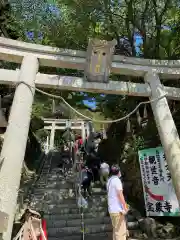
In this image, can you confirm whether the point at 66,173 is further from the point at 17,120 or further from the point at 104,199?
the point at 17,120

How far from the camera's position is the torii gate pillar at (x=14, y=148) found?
15.3ft

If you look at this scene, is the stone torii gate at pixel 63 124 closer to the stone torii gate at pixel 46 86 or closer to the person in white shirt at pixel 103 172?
the person in white shirt at pixel 103 172

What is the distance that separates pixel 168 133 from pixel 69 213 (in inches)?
140

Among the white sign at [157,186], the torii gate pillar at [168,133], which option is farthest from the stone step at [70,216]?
the torii gate pillar at [168,133]

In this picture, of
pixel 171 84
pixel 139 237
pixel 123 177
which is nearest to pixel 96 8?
pixel 171 84

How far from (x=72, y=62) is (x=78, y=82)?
72 centimetres

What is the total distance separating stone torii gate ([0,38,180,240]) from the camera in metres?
5.00

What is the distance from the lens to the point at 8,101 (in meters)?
11.1

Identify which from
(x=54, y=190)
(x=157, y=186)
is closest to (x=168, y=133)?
(x=157, y=186)

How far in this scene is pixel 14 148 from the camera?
206 inches

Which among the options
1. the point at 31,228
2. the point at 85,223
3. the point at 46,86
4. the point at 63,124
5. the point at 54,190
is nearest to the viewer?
the point at 31,228

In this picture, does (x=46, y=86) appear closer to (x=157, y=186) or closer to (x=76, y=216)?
(x=76, y=216)

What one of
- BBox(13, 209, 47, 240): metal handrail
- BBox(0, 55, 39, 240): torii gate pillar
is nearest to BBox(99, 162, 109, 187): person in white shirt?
BBox(0, 55, 39, 240): torii gate pillar

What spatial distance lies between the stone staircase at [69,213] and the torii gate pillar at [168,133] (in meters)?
1.75
